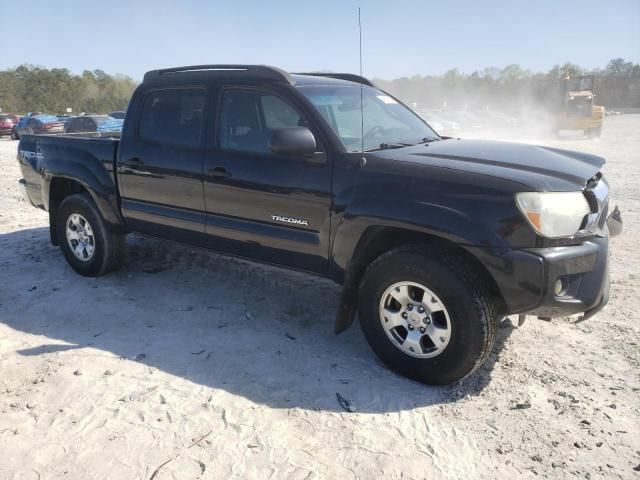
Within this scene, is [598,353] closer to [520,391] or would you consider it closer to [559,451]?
[520,391]

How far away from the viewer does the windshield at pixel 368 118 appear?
3.62 metres

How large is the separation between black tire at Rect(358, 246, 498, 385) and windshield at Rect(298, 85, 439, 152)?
897 millimetres

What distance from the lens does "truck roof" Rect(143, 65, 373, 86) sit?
3.78 metres

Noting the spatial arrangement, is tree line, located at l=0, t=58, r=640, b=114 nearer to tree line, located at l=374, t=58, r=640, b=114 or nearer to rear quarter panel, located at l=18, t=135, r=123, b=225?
tree line, located at l=374, t=58, r=640, b=114

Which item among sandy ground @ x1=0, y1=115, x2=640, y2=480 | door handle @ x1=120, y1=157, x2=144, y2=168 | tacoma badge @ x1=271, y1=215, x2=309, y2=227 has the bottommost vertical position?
sandy ground @ x1=0, y1=115, x2=640, y2=480

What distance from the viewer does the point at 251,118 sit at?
3906 mm

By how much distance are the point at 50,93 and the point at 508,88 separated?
53.7m

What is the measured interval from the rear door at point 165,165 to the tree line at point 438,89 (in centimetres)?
4644

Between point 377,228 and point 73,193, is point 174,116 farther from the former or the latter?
point 377,228

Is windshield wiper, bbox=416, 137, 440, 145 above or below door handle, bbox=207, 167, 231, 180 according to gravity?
above

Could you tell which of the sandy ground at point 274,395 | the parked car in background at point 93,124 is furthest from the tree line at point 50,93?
the sandy ground at point 274,395

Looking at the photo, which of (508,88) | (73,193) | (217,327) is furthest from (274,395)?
(508,88)

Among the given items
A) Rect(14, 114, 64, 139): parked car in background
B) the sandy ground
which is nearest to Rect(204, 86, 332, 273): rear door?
the sandy ground

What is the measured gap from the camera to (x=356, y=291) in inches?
138
